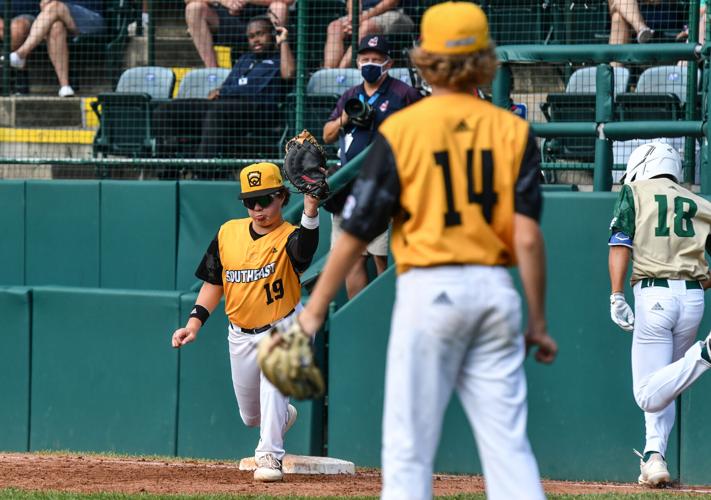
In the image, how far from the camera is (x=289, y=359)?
12.6ft

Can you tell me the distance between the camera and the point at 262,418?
6844mm

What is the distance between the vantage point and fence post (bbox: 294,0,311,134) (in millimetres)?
9289

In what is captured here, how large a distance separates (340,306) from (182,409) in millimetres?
1323

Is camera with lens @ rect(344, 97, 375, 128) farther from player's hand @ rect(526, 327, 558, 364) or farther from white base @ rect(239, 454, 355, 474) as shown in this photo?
player's hand @ rect(526, 327, 558, 364)

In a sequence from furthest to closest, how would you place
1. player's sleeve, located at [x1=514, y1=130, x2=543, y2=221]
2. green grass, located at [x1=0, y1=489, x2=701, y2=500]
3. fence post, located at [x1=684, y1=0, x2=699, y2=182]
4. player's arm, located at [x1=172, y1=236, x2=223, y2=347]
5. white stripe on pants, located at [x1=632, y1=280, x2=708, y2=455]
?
fence post, located at [x1=684, y1=0, x2=699, y2=182] < player's arm, located at [x1=172, y1=236, x2=223, y2=347] < white stripe on pants, located at [x1=632, y1=280, x2=708, y2=455] < green grass, located at [x1=0, y1=489, x2=701, y2=500] < player's sleeve, located at [x1=514, y1=130, x2=543, y2=221]

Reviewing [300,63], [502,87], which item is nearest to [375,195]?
[502,87]

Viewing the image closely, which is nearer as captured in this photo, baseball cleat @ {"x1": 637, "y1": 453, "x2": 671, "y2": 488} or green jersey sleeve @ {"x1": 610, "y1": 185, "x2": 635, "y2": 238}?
green jersey sleeve @ {"x1": 610, "y1": 185, "x2": 635, "y2": 238}

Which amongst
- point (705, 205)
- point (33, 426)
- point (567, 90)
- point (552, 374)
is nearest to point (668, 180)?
point (705, 205)

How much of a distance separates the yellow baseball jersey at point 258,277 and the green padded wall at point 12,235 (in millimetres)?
3393

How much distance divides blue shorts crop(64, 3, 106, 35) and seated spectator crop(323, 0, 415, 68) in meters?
2.69

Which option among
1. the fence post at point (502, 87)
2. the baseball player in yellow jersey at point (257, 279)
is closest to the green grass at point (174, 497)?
the baseball player in yellow jersey at point (257, 279)

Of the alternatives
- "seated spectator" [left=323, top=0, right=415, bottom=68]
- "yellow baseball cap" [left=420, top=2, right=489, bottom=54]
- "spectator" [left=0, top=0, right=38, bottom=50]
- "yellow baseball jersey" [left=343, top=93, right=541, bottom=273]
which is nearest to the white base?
"seated spectator" [left=323, top=0, right=415, bottom=68]

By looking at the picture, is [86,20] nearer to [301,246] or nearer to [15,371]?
[15,371]

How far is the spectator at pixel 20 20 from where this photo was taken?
11172 mm
